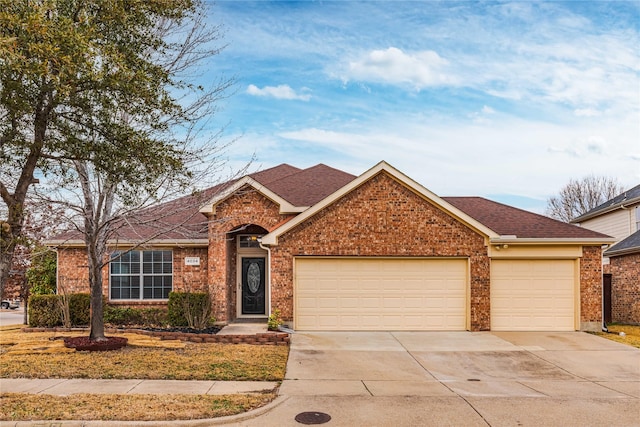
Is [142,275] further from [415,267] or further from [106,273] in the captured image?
[415,267]

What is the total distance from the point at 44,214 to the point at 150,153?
6.05 m

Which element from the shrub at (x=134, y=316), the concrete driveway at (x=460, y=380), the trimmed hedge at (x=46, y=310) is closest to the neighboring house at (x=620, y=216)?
the concrete driveway at (x=460, y=380)

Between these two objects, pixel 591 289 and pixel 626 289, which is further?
pixel 626 289

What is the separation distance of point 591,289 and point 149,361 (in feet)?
42.1

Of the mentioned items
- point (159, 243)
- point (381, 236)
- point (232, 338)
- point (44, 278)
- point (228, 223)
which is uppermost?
point (228, 223)

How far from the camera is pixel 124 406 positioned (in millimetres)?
8102

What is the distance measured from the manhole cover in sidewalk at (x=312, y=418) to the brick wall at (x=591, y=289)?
37.9 ft

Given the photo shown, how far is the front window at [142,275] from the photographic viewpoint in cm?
1811

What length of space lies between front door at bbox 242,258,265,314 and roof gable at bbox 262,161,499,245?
8.63ft

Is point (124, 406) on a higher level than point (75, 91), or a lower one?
lower

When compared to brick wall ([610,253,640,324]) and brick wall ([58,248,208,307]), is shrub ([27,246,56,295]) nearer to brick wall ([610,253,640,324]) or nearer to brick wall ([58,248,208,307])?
brick wall ([58,248,208,307])

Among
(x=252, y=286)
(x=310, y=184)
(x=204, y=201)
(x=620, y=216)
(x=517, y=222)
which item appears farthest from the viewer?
(x=620, y=216)

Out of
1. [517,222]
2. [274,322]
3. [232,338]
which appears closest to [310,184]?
[274,322]

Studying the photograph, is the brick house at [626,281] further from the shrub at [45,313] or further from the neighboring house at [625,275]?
the shrub at [45,313]
